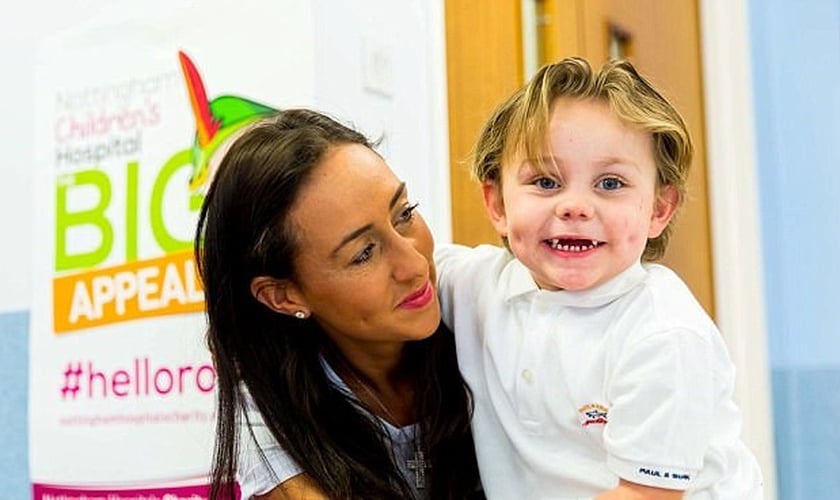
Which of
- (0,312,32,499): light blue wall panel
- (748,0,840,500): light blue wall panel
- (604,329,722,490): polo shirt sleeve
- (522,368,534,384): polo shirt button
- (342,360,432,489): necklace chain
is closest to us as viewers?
(604,329,722,490): polo shirt sleeve

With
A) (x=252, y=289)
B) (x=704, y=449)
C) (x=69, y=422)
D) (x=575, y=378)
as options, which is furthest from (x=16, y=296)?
(x=704, y=449)

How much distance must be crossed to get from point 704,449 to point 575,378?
0.13 metres

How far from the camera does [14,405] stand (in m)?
1.85

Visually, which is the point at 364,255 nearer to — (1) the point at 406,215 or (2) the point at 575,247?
(1) the point at 406,215

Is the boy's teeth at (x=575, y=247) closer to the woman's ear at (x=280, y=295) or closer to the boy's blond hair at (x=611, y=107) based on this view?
the boy's blond hair at (x=611, y=107)

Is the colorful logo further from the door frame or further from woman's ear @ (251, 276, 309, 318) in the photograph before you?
the door frame

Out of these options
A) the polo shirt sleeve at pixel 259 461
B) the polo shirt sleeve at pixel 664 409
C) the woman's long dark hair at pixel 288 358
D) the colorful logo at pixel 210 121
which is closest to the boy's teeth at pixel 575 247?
the polo shirt sleeve at pixel 664 409

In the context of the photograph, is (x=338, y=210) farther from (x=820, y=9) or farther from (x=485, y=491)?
(x=820, y=9)

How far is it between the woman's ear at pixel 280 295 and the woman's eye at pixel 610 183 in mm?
323

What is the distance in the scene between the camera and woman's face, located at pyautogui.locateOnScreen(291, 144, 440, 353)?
1.12 m

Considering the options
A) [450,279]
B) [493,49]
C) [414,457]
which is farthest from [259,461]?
[493,49]

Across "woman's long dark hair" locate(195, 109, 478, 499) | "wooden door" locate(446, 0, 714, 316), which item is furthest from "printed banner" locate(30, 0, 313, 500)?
"woman's long dark hair" locate(195, 109, 478, 499)

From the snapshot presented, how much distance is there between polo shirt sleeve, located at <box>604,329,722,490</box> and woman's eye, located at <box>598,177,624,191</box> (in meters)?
0.15

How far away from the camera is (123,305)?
5.52 ft
